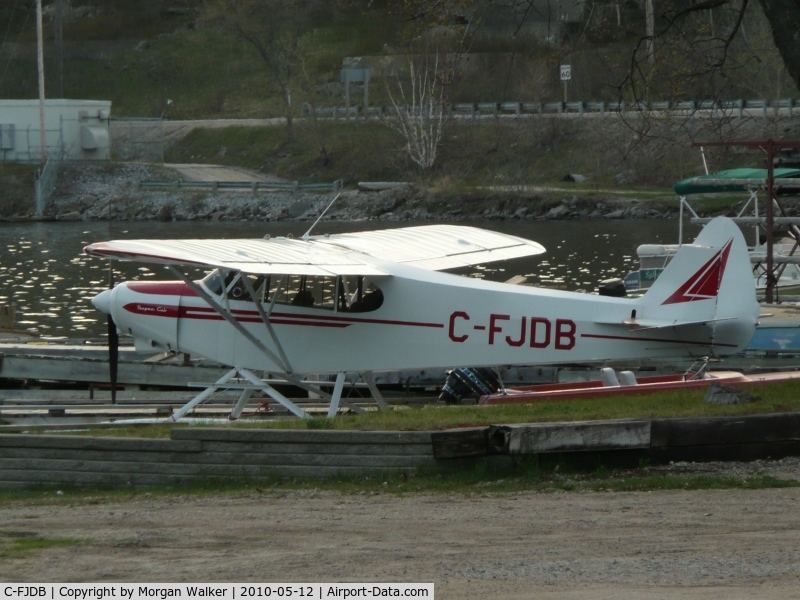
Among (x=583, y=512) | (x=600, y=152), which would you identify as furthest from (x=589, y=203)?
(x=583, y=512)

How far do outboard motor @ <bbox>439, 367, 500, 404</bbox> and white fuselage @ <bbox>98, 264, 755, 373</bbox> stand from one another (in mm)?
1558

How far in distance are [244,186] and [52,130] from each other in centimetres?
1234

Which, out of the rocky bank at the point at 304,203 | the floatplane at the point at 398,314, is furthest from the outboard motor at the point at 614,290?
the rocky bank at the point at 304,203

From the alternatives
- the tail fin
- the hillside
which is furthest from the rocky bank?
the tail fin

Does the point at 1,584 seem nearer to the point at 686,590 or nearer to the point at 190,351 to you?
the point at 686,590

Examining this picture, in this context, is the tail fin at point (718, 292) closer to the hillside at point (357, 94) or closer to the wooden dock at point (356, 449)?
the wooden dock at point (356, 449)

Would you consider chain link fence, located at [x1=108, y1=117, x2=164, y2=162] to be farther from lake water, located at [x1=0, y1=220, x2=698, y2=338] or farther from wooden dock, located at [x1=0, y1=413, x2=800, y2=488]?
wooden dock, located at [x1=0, y1=413, x2=800, y2=488]

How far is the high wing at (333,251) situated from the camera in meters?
11.7

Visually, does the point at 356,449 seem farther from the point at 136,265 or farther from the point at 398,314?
the point at 136,265

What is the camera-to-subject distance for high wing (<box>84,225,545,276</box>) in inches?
462

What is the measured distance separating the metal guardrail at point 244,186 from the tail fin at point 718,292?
1699 inches

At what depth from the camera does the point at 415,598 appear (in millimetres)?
5609

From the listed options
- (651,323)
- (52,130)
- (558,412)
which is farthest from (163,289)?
(52,130)

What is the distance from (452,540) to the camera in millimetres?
6934
